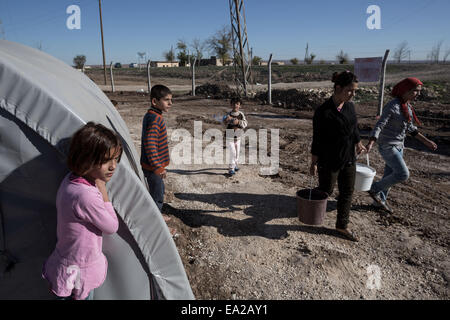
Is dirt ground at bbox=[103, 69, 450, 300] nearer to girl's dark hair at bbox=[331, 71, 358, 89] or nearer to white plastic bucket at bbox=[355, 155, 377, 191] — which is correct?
white plastic bucket at bbox=[355, 155, 377, 191]

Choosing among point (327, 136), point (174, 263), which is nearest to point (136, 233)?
point (174, 263)

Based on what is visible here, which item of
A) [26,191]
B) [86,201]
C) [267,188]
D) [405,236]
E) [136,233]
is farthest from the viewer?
[267,188]

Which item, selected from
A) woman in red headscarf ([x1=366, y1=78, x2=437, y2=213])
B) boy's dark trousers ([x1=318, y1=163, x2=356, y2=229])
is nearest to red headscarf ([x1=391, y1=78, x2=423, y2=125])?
woman in red headscarf ([x1=366, y1=78, x2=437, y2=213])

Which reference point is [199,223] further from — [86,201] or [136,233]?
[86,201]

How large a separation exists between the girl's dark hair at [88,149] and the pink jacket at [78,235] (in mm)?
94

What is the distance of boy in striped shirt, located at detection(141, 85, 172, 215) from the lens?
134 inches

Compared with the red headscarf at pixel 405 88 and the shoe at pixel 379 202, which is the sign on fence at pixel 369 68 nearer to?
the red headscarf at pixel 405 88

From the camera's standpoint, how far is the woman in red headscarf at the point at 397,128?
400cm

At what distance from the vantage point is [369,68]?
10359mm

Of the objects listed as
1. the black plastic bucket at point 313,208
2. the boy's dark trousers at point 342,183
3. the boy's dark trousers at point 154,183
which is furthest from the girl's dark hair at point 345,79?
the boy's dark trousers at point 154,183

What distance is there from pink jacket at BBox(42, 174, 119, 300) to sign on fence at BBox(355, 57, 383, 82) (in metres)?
10.4

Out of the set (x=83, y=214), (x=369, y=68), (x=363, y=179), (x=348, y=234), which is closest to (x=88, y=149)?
(x=83, y=214)
